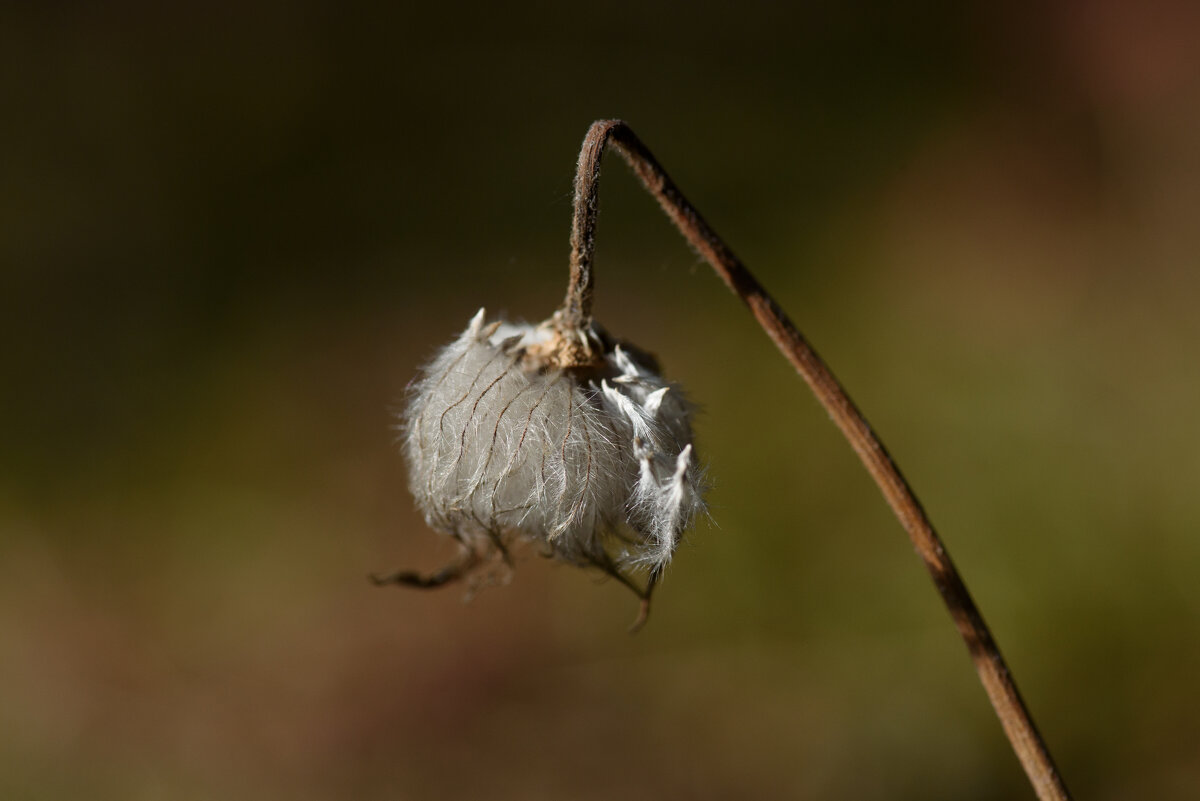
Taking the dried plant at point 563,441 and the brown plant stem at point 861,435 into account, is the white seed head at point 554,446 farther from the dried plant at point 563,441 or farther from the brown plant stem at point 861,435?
the brown plant stem at point 861,435

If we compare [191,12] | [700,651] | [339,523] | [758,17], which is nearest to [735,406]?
[700,651]

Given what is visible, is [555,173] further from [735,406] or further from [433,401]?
[433,401]

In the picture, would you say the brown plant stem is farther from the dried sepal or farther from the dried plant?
the dried sepal

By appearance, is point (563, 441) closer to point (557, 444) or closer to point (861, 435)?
point (557, 444)

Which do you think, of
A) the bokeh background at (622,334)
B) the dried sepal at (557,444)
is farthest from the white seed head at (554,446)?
the bokeh background at (622,334)

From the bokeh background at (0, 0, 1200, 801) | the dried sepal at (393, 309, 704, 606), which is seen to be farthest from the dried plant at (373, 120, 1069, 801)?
the bokeh background at (0, 0, 1200, 801)

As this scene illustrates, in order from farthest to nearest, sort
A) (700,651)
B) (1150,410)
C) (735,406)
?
(735,406) < (1150,410) < (700,651)
